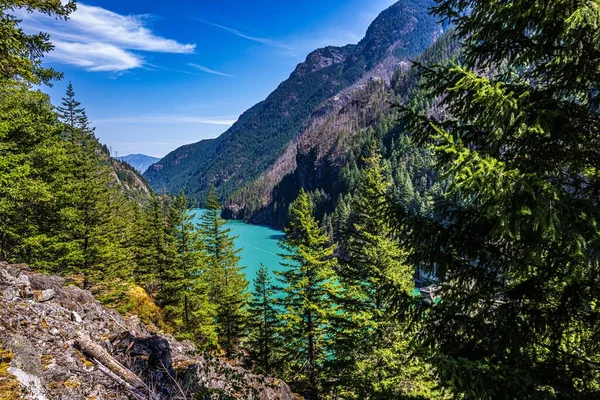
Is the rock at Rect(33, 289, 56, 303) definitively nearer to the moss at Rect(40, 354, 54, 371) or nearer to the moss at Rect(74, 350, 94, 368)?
the moss at Rect(74, 350, 94, 368)

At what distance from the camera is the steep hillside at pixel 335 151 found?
384 ft

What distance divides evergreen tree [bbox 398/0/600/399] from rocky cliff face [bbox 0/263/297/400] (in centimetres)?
427

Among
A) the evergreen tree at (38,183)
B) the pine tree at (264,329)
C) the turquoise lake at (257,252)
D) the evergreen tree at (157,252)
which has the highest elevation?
the evergreen tree at (38,183)

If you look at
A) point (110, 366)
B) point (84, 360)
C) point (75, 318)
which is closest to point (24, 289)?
point (75, 318)

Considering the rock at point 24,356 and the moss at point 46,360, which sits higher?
the rock at point 24,356

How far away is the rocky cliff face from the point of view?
475 cm

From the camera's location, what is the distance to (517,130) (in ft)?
11.4

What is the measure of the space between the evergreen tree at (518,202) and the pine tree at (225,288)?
16509mm

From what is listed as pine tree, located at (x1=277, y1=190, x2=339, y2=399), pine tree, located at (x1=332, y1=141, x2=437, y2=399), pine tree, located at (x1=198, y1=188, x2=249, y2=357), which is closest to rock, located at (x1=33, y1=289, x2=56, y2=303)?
pine tree, located at (x1=277, y1=190, x2=339, y2=399)

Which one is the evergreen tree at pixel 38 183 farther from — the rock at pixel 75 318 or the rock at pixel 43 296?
the rock at pixel 75 318

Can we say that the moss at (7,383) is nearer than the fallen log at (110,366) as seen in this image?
Yes

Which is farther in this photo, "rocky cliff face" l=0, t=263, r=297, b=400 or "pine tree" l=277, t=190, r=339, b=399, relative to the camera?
"pine tree" l=277, t=190, r=339, b=399

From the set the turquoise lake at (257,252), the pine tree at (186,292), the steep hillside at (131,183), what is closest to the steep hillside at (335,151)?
the turquoise lake at (257,252)

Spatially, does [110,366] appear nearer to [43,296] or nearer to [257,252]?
[43,296]
